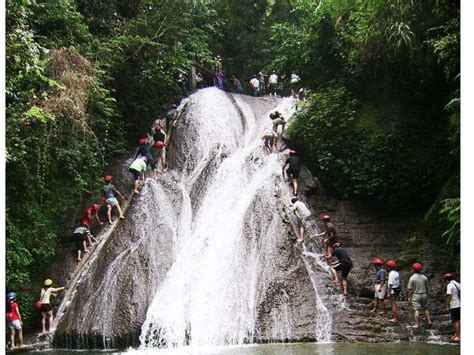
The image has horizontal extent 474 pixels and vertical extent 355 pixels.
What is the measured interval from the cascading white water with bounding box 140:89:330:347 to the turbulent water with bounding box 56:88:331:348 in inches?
0.9

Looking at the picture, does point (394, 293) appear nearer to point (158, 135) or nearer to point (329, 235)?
point (329, 235)

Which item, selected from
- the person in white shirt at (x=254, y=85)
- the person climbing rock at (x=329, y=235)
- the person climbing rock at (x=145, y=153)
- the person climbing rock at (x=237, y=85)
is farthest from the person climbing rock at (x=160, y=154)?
the person climbing rock at (x=237, y=85)

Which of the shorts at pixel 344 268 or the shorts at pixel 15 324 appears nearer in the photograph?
the shorts at pixel 15 324

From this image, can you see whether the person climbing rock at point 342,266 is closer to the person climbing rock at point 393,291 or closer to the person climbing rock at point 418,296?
the person climbing rock at point 393,291

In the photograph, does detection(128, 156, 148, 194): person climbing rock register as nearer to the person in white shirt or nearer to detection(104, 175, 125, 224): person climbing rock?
detection(104, 175, 125, 224): person climbing rock

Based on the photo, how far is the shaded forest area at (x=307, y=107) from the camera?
14.7 m

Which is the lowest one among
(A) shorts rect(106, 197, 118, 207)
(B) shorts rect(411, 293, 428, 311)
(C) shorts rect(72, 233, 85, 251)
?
(B) shorts rect(411, 293, 428, 311)

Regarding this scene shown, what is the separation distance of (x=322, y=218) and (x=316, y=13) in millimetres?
7279

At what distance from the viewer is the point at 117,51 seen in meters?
20.7

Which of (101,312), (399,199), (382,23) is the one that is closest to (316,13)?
(382,23)

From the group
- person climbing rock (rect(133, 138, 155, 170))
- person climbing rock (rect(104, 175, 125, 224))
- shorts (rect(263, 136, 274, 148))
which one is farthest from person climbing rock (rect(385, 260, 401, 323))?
person climbing rock (rect(133, 138, 155, 170))

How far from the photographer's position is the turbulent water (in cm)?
1252

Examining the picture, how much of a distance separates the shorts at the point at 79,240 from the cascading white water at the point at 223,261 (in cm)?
271

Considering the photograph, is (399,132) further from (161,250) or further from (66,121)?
(66,121)
